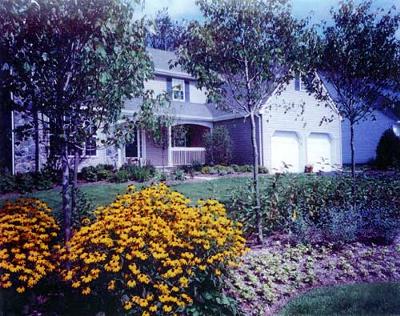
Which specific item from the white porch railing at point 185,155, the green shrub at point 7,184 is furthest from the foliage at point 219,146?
the green shrub at point 7,184

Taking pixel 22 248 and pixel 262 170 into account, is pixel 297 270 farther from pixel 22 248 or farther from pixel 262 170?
pixel 262 170

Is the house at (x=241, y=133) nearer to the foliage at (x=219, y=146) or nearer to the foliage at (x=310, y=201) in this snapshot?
the foliage at (x=219, y=146)

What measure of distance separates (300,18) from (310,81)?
3251mm

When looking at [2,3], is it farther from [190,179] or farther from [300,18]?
[190,179]

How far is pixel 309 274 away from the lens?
5.12m

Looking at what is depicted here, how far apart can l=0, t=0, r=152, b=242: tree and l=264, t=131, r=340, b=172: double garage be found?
48.3ft

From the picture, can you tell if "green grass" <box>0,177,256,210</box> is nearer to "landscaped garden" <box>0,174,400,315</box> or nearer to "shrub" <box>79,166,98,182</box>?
"shrub" <box>79,166,98,182</box>

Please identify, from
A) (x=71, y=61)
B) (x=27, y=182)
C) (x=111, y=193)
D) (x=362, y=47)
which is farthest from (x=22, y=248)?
(x=27, y=182)

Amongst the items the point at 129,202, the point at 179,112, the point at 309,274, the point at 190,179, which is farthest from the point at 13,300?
the point at 179,112

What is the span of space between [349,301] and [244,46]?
13.1 ft

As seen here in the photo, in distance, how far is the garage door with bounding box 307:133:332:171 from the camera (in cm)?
2122

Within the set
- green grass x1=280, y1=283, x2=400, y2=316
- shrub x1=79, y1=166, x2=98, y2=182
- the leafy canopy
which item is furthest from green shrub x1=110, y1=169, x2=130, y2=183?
green grass x1=280, y1=283, x2=400, y2=316

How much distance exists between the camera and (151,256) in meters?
3.69

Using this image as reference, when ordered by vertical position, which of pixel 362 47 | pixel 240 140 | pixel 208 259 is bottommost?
pixel 208 259
